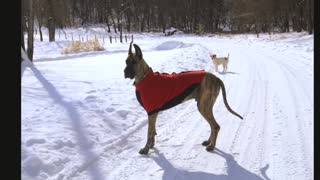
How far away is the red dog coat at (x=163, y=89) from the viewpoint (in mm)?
6875

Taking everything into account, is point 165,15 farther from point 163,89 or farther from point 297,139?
point 163,89

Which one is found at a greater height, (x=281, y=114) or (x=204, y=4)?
(x=204, y=4)

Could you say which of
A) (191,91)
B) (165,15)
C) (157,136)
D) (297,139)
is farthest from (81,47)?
(165,15)

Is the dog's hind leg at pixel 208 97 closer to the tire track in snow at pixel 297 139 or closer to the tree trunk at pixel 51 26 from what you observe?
the tire track in snow at pixel 297 139

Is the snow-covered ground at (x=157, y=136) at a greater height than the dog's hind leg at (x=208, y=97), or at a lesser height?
lesser

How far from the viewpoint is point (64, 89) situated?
11016mm

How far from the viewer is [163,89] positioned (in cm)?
691

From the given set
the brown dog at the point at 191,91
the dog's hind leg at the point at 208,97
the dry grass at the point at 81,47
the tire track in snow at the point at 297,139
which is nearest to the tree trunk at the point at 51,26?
the dry grass at the point at 81,47

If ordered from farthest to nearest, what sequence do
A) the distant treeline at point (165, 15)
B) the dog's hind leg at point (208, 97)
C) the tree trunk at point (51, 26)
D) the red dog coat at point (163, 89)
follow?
the distant treeline at point (165, 15)
the tree trunk at point (51, 26)
the dog's hind leg at point (208, 97)
the red dog coat at point (163, 89)

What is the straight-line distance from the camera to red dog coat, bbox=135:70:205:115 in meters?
6.88

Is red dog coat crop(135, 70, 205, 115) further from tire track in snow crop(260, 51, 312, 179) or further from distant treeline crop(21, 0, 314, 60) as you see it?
distant treeline crop(21, 0, 314, 60)
